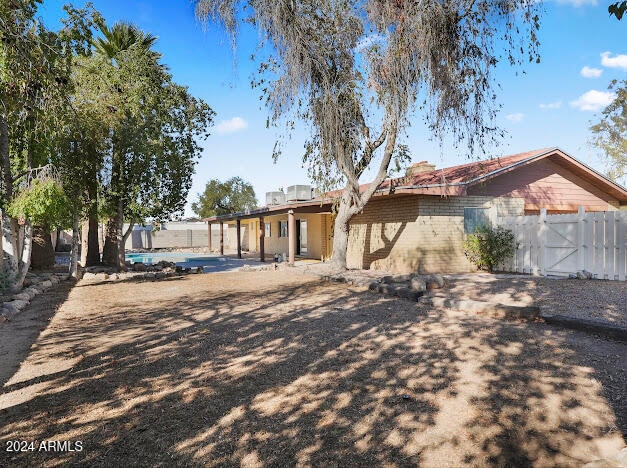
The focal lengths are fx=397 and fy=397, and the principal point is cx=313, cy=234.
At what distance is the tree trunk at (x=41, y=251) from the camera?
15.2 metres

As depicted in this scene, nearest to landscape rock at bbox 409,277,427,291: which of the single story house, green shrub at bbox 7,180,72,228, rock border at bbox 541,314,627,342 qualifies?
rock border at bbox 541,314,627,342

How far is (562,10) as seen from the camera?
955cm

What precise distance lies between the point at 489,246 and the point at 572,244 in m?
2.48

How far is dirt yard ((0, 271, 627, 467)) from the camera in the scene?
273cm

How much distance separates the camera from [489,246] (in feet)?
43.3

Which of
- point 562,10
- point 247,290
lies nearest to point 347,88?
point 562,10

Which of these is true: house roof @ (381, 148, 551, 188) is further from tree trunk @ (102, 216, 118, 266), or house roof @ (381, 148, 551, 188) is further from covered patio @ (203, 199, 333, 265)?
tree trunk @ (102, 216, 118, 266)

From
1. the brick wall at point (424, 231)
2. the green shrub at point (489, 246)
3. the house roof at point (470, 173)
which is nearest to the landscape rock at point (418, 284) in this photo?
the brick wall at point (424, 231)

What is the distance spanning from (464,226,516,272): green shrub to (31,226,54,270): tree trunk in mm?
15622

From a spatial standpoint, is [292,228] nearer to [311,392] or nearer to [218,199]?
[311,392]

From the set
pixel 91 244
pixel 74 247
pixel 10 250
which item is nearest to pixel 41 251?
pixel 91 244

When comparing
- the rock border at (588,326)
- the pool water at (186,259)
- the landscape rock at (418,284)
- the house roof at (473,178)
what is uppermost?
the house roof at (473,178)

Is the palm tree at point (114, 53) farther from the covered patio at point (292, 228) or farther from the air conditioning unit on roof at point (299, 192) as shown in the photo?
the air conditioning unit on roof at point (299, 192)

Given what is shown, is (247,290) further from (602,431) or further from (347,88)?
(602,431)
